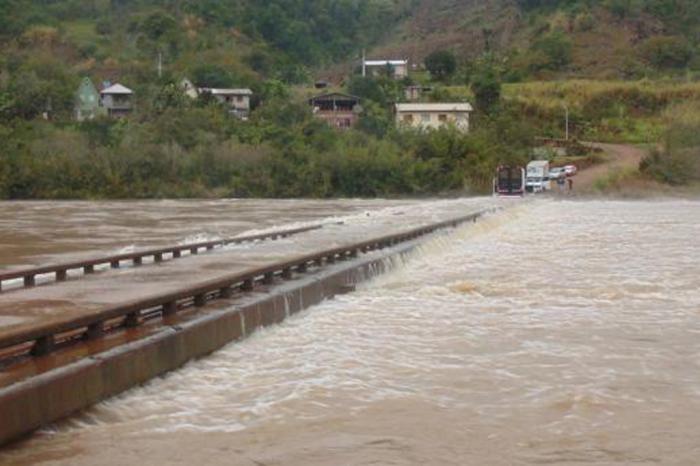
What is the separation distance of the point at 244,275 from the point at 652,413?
20.0 ft

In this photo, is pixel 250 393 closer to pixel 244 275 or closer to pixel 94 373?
pixel 94 373

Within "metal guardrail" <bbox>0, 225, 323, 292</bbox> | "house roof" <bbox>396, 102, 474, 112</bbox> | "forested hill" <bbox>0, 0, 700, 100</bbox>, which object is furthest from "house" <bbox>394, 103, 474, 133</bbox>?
"metal guardrail" <bbox>0, 225, 323, 292</bbox>

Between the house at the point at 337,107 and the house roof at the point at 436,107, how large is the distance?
3.66 m

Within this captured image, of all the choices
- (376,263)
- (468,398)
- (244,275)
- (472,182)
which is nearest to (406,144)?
(472,182)

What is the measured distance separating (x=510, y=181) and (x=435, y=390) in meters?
52.2

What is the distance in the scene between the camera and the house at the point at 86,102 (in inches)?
3206

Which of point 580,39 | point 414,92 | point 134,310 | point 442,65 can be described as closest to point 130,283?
point 134,310

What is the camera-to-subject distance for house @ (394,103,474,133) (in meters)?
77.9

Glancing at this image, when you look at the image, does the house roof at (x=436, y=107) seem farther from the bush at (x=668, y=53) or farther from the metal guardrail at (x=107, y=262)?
the metal guardrail at (x=107, y=262)

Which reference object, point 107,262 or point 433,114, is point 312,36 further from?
point 107,262

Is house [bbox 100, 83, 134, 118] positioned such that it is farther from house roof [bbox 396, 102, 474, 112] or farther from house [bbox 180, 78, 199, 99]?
house roof [bbox 396, 102, 474, 112]

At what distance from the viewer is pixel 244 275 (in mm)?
12523

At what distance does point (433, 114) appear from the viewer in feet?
262

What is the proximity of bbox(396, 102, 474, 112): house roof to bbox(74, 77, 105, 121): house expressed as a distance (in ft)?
81.6
